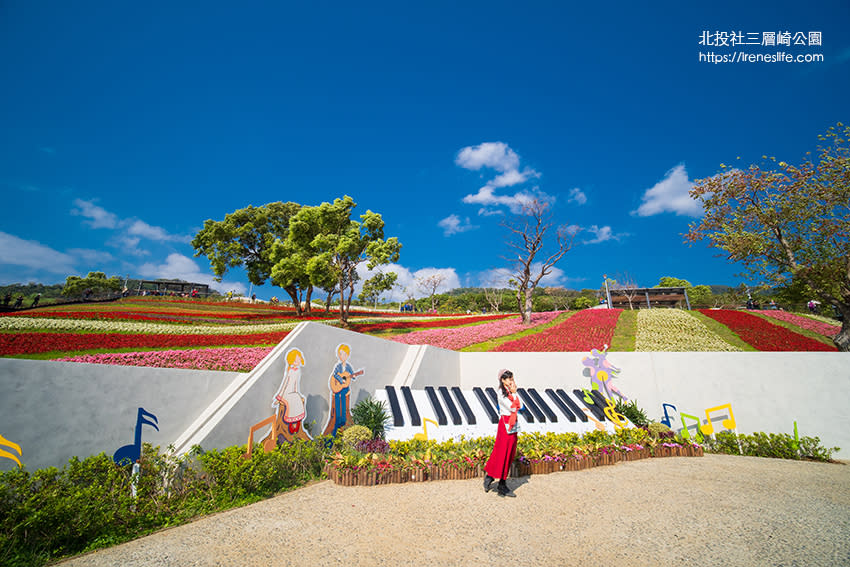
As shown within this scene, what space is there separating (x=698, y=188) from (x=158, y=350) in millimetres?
22404

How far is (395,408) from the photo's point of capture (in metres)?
8.55

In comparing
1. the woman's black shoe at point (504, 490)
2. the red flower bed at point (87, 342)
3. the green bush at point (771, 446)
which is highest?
the red flower bed at point (87, 342)

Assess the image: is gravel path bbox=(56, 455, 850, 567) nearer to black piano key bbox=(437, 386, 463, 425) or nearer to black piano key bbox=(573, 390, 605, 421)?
black piano key bbox=(437, 386, 463, 425)

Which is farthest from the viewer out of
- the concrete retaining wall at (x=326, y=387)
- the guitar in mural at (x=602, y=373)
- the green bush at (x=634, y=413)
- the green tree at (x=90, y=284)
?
the green tree at (x=90, y=284)

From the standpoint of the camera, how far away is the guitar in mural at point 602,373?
36.4 feet

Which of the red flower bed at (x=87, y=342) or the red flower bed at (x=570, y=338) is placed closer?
the red flower bed at (x=87, y=342)

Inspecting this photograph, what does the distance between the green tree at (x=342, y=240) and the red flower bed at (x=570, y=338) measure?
10114 mm

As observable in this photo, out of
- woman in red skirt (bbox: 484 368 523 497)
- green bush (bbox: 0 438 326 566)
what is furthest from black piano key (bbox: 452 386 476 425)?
green bush (bbox: 0 438 326 566)

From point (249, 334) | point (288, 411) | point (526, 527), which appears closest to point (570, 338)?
point (288, 411)

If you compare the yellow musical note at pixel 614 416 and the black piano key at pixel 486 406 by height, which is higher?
the black piano key at pixel 486 406

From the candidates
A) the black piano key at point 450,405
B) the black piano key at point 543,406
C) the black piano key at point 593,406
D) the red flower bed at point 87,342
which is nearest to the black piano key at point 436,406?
the black piano key at point 450,405

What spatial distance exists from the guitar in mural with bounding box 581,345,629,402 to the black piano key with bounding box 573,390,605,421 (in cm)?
78

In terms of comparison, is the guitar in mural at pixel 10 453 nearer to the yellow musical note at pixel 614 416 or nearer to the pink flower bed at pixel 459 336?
the yellow musical note at pixel 614 416

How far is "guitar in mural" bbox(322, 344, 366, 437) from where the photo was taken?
25.0 ft
